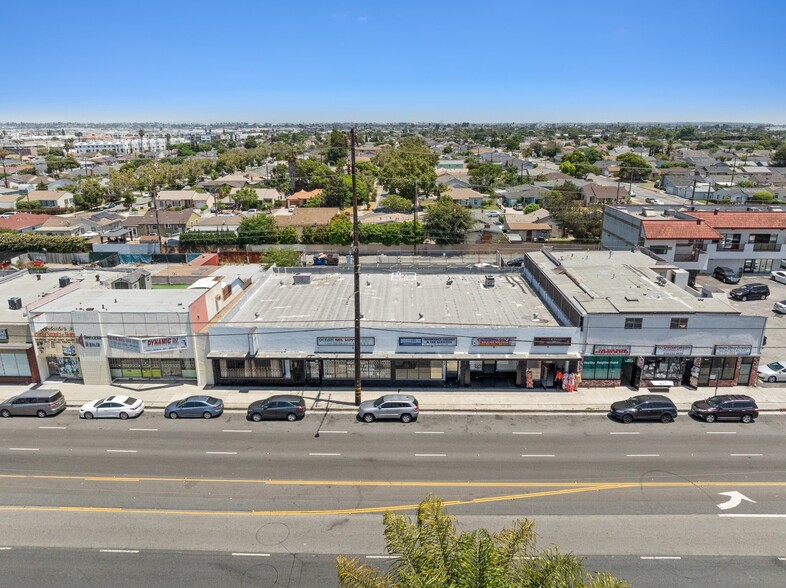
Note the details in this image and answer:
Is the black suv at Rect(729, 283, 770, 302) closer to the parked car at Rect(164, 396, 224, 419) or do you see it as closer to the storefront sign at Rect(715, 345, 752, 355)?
the storefront sign at Rect(715, 345, 752, 355)

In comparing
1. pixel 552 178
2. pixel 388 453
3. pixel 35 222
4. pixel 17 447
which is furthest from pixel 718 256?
pixel 35 222

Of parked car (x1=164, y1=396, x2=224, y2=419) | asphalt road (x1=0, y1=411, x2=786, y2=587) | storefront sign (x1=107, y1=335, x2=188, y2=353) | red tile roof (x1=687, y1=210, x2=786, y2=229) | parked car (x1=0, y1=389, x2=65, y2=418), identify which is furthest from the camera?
red tile roof (x1=687, y1=210, x2=786, y2=229)

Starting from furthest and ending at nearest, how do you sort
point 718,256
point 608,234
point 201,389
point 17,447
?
point 608,234, point 718,256, point 201,389, point 17,447

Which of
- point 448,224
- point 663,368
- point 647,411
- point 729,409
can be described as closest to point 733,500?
point 647,411

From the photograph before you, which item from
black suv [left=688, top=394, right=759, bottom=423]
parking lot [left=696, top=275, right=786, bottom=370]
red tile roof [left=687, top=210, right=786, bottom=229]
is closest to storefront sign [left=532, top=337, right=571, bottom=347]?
black suv [left=688, top=394, right=759, bottom=423]

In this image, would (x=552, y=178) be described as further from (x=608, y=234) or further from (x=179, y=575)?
(x=179, y=575)

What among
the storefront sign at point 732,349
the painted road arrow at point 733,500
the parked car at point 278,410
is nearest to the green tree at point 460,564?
the painted road arrow at point 733,500

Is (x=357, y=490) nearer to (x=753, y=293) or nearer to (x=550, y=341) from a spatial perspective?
(x=550, y=341)
